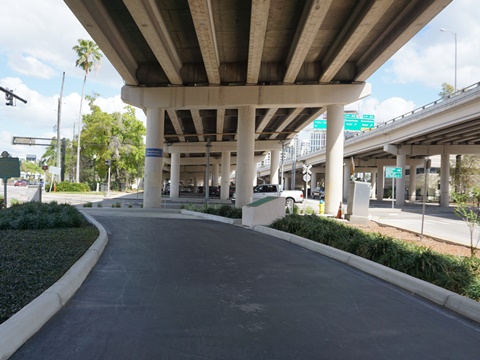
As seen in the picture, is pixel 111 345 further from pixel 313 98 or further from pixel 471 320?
pixel 313 98

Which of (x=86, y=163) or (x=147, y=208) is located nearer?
(x=147, y=208)

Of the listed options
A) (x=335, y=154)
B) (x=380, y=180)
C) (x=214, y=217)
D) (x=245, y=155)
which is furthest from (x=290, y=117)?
(x=380, y=180)

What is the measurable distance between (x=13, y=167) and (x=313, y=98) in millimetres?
15986

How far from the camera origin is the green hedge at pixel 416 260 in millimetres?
5875

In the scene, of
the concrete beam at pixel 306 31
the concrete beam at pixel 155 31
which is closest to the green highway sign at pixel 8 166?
the concrete beam at pixel 155 31

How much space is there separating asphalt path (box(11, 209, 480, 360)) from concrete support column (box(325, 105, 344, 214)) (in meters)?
15.4

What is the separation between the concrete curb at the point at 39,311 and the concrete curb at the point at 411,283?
17.5 ft

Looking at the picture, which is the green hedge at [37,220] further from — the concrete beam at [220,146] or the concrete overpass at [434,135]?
the concrete beam at [220,146]

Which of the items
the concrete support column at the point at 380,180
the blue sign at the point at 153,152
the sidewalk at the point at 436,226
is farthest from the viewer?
A: the concrete support column at the point at 380,180

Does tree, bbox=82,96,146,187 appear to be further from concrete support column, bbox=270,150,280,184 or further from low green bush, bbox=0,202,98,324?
low green bush, bbox=0,202,98,324

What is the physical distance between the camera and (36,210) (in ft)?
42.5

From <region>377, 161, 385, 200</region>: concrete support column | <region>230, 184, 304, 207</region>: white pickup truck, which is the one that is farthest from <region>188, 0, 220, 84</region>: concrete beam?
<region>377, 161, 385, 200</region>: concrete support column

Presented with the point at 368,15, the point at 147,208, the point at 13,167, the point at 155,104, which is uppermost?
the point at 368,15

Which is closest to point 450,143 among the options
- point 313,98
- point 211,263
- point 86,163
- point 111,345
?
point 313,98
